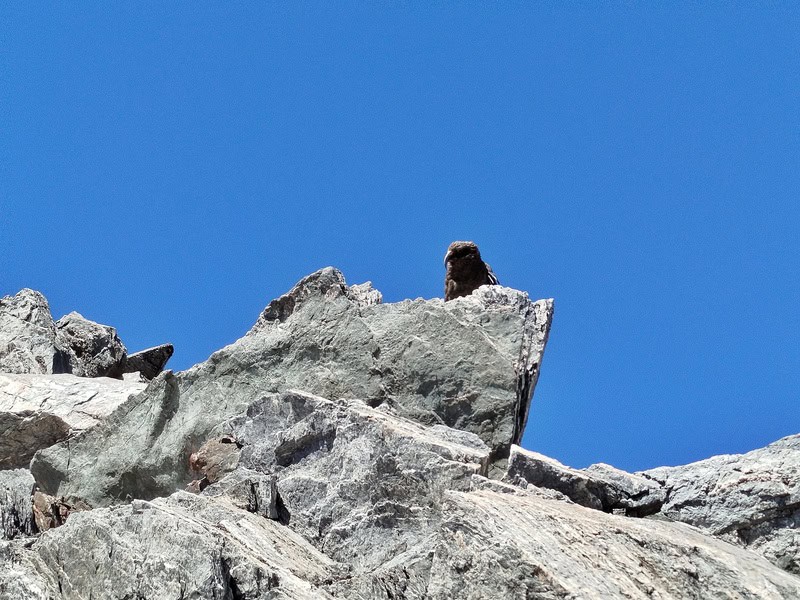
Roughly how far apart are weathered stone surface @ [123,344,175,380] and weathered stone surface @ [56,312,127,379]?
303mm

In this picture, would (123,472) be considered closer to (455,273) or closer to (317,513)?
(317,513)

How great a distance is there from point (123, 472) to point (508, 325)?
871 centimetres

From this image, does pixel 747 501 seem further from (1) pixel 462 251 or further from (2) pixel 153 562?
(1) pixel 462 251

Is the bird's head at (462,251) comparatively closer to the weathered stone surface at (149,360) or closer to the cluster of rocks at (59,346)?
the cluster of rocks at (59,346)

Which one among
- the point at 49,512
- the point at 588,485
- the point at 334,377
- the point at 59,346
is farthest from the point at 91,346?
the point at 588,485

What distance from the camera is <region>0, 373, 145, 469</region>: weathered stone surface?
25906mm

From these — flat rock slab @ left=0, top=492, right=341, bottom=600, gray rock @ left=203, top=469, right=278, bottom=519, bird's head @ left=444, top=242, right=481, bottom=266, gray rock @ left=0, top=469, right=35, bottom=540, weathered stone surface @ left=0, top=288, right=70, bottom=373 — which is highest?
bird's head @ left=444, top=242, right=481, bottom=266

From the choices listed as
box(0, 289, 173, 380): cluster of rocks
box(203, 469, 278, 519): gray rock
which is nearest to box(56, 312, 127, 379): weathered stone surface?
box(0, 289, 173, 380): cluster of rocks

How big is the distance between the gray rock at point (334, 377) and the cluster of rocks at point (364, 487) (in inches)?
1.7

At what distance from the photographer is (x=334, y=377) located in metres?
22.4

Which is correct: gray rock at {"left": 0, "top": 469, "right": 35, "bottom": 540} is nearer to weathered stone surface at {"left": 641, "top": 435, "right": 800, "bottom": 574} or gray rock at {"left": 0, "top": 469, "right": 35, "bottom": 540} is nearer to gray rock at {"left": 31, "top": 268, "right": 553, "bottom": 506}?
gray rock at {"left": 31, "top": 268, "right": 553, "bottom": 506}

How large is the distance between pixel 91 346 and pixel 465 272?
1455 cm

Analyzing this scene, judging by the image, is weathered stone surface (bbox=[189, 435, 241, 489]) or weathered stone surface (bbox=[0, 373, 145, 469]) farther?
weathered stone surface (bbox=[0, 373, 145, 469])

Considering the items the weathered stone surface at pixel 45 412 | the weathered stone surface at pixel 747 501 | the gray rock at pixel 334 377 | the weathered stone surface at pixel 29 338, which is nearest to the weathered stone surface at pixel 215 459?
the gray rock at pixel 334 377
